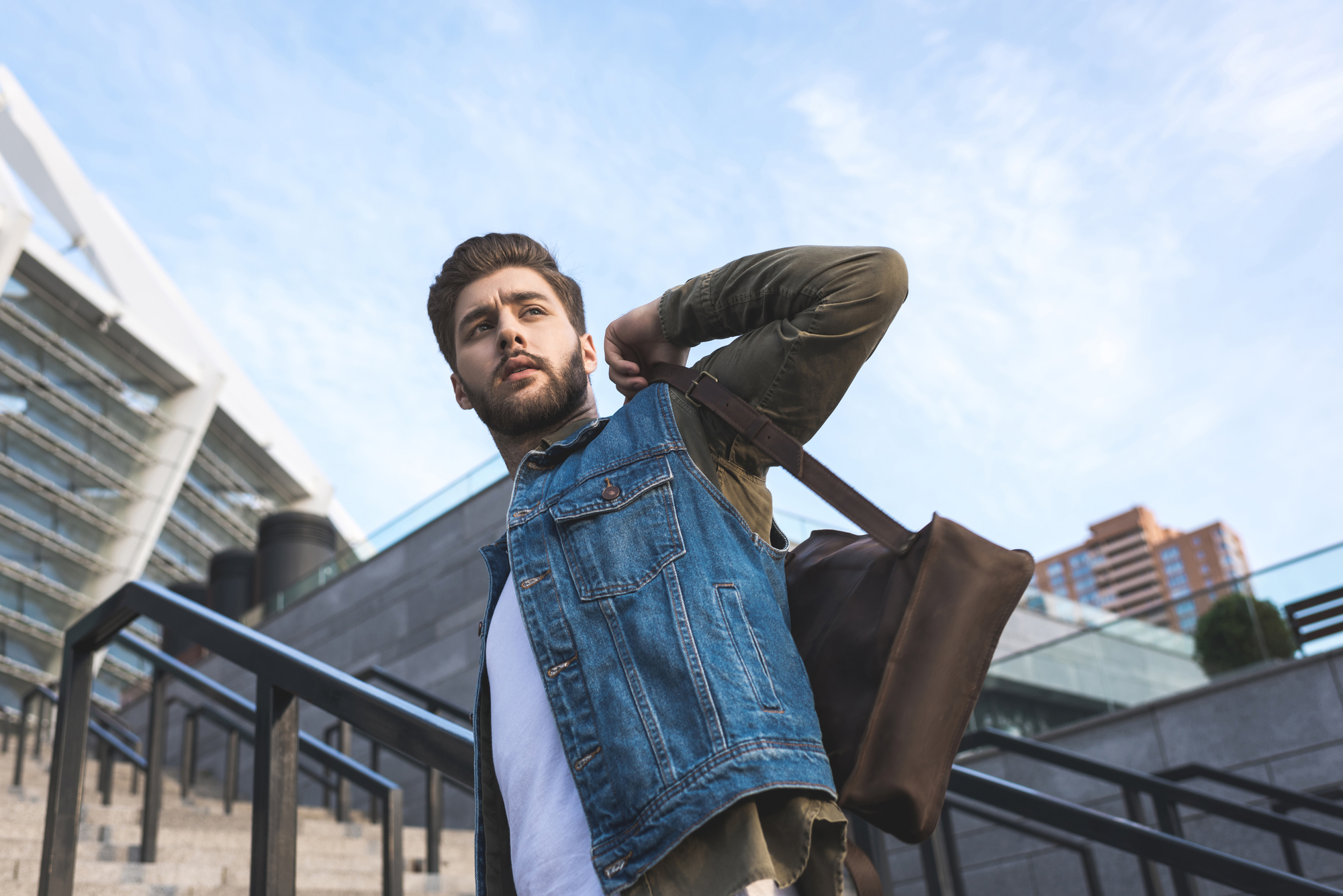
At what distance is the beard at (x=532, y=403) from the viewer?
1.86m

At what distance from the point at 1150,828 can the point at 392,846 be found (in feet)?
8.30

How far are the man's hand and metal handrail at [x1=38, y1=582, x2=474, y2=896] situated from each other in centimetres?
89

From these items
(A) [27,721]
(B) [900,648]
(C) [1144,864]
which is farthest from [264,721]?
(A) [27,721]

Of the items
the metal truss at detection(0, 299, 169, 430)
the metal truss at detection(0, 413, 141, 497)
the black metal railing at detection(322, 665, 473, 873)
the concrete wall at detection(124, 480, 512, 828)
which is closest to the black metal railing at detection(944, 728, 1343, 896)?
the black metal railing at detection(322, 665, 473, 873)

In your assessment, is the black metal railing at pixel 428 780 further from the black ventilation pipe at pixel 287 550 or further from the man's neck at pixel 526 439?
the black ventilation pipe at pixel 287 550

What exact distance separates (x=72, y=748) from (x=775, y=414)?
2954 mm

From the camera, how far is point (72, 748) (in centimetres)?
340

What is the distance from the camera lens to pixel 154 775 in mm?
4254

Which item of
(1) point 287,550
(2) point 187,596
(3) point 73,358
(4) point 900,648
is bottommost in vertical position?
(4) point 900,648

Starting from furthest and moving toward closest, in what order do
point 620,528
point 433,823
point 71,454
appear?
point 71,454
point 433,823
point 620,528

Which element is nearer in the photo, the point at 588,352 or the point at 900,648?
the point at 900,648

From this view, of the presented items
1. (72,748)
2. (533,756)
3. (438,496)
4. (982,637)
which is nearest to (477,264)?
(533,756)

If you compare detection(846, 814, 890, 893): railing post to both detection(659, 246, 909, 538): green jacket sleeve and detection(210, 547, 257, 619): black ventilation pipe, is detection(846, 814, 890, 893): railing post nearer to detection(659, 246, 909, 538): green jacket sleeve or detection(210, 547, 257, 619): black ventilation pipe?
detection(659, 246, 909, 538): green jacket sleeve

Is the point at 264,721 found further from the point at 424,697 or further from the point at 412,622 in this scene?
the point at 412,622
